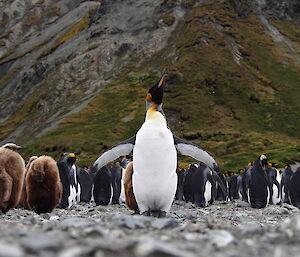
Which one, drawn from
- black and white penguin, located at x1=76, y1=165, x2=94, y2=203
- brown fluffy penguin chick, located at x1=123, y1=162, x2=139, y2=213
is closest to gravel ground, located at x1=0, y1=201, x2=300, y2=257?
brown fluffy penguin chick, located at x1=123, y1=162, x2=139, y2=213

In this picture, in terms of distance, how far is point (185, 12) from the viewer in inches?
2429

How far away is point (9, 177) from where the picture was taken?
787 centimetres

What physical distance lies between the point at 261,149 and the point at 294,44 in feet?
91.8

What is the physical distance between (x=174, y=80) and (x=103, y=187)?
36.4 meters

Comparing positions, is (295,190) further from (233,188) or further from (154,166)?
(154,166)

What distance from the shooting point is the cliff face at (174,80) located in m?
43.8

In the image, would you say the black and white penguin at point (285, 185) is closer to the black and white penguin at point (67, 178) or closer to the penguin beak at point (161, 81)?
the black and white penguin at point (67, 178)

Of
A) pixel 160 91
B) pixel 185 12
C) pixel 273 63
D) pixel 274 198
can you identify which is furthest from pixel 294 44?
pixel 160 91

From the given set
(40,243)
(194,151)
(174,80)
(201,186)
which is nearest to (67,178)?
(201,186)

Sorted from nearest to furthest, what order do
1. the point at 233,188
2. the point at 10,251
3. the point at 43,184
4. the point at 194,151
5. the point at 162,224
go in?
the point at 10,251
the point at 162,224
the point at 194,151
the point at 43,184
the point at 233,188

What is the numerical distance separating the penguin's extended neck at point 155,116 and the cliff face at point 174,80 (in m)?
Result: 26.9

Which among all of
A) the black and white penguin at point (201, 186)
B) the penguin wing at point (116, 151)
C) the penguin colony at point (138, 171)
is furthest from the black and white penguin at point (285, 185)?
the penguin wing at point (116, 151)

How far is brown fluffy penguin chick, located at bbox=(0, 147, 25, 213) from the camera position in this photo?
25.7ft

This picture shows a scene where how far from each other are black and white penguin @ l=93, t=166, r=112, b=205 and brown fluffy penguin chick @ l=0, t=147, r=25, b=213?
6.59 m
